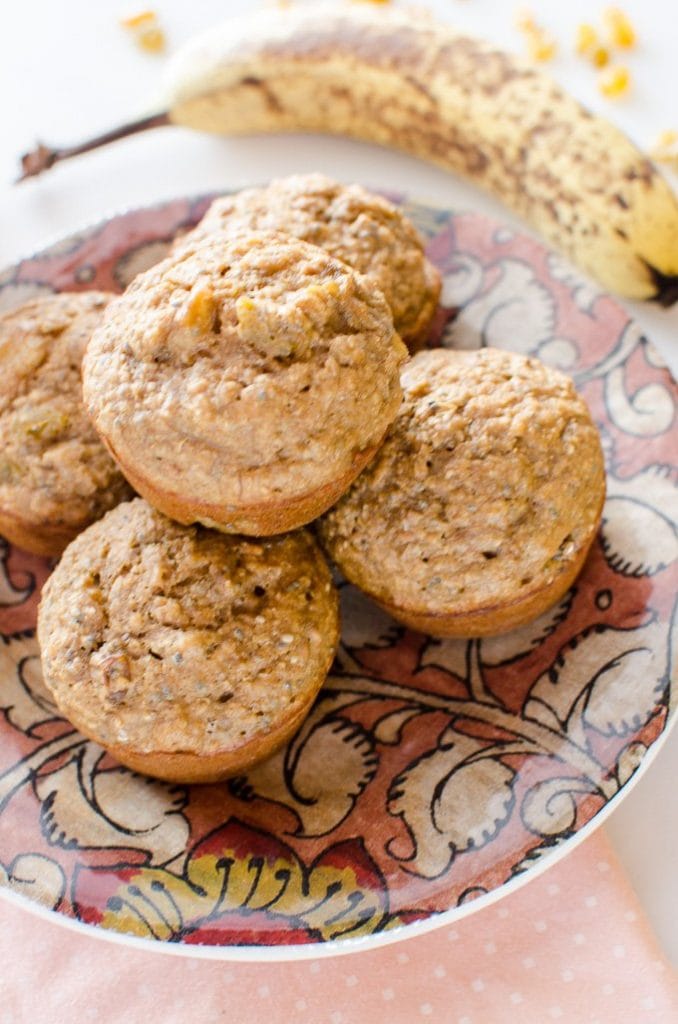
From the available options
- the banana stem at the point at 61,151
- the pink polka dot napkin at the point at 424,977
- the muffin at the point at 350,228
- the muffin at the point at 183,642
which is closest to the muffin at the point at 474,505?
the muffin at the point at 183,642

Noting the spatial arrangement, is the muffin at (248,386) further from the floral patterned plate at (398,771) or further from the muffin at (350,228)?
the floral patterned plate at (398,771)

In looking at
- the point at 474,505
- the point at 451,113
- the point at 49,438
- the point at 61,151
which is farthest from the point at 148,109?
the point at 474,505

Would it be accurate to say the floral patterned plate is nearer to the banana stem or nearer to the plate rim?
the plate rim

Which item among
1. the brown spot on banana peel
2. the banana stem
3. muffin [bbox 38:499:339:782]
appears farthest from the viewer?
the banana stem

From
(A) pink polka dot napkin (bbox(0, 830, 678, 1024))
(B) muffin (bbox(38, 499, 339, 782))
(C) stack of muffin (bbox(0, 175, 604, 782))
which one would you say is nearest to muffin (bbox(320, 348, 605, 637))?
(C) stack of muffin (bbox(0, 175, 604, 782))

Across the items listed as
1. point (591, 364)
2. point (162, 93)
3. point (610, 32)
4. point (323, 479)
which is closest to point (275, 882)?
point (323, 479)

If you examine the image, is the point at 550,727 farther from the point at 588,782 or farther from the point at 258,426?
the point at 258,426
